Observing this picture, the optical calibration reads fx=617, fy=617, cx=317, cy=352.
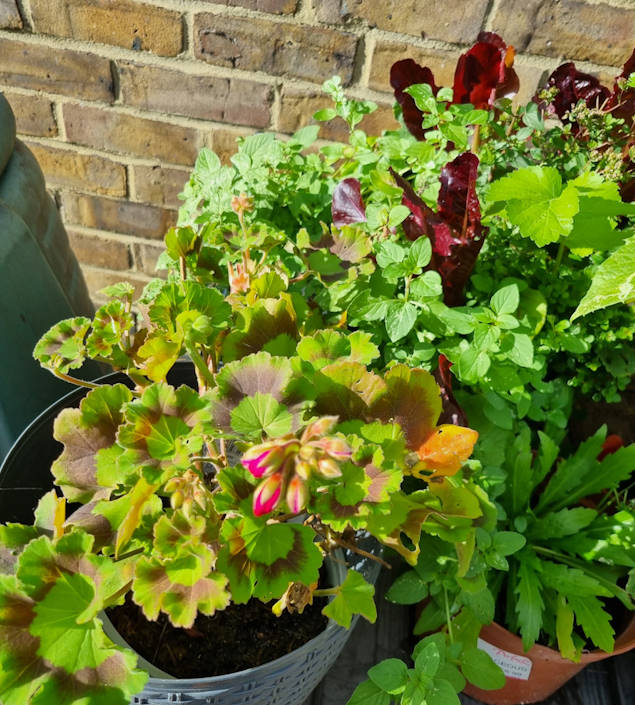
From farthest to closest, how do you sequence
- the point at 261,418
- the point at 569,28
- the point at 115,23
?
the point at 115,23 → the point at 569,28 → the point at 261,418

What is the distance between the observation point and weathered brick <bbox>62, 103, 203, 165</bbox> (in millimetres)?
1298

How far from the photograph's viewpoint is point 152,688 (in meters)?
0.56

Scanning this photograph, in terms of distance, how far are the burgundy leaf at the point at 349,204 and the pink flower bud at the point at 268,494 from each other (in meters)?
0.48

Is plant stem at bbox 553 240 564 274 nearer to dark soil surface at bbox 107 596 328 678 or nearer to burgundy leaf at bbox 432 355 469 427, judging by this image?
burgundy leaf at bbox 432 355 469 427

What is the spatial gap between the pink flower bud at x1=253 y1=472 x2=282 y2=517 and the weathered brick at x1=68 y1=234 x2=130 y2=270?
1.19 m

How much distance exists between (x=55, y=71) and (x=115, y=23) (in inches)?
6.8

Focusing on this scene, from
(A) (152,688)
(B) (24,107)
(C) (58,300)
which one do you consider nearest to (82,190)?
(B) (24,107)

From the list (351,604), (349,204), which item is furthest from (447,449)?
(349,204)

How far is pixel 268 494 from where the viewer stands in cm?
46

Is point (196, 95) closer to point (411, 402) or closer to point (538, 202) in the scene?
point (538, 202)

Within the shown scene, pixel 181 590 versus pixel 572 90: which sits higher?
pixel 572 90

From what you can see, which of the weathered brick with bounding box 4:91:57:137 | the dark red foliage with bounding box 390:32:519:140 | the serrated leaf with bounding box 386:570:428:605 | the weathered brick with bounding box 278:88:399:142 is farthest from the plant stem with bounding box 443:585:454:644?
the weathered brick with bounding box 4:91:57:137

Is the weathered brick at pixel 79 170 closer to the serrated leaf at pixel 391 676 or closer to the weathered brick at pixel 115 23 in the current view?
the weathered brick at pixel 115 23

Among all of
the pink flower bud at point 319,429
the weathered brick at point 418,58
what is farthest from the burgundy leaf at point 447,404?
the weathered brick at point 418,58
